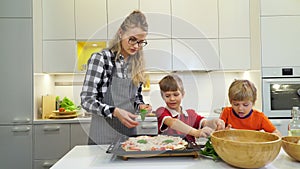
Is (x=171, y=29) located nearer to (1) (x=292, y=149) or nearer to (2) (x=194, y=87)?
(2) (x=194, y=87)

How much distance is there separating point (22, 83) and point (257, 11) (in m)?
2.06

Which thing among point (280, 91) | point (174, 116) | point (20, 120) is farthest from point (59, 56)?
point (280, 91)

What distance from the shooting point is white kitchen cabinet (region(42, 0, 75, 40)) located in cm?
240

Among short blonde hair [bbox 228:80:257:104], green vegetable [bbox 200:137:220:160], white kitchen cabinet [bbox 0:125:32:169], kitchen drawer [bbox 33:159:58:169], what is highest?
short blonde hair [bbox 228:80:257:104]

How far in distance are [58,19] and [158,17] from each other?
894 mm

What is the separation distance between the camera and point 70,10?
7.92 feet

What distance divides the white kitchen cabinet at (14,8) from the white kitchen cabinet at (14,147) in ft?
2.97

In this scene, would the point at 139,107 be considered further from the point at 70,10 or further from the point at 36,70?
the point at 70,10

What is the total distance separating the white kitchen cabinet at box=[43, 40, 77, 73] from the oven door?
1.68 m

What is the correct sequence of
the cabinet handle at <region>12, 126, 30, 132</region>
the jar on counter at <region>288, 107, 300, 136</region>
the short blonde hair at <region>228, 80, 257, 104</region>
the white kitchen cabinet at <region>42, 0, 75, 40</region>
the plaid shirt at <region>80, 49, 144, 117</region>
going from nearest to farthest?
the jar on counter at <region>288, 107, 300, 136</region> < the plaid shirt at <region>80, 49, 144, 117</region> < the short blonde hair at <region>228, 80, 257, 104</region> < the cabinet handle at <region>12, 126, 30, 132</region> < the white kitchen cabinet at <region>42, 0, 75, 40</region>

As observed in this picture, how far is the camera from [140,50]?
142 centimetres

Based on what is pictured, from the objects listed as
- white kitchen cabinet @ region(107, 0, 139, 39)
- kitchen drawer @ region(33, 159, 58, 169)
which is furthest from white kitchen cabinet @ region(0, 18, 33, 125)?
white kitchen cabinet @ region(107, 0, 139, 39)

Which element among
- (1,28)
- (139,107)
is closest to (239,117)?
(139,107)

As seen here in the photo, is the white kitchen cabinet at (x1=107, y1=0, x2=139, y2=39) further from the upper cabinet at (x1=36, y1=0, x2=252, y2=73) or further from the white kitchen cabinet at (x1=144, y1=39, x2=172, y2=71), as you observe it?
the white kitchen cabinet at (x1=144, y1=39, x2=172, y2=71)
